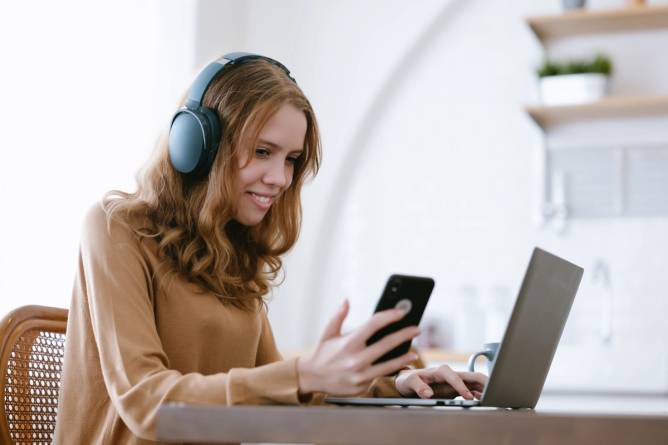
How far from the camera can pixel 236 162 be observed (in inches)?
66.4

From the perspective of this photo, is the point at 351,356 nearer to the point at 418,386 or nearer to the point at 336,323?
the point at 336,323

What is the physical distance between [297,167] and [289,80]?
0.20m

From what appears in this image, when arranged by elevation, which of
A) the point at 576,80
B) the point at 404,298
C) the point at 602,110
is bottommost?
the point at 404,298

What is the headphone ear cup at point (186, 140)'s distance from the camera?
1.62 m

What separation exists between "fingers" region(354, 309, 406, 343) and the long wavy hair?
576 millimetres

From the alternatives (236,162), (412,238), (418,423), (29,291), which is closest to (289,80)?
(236,162)

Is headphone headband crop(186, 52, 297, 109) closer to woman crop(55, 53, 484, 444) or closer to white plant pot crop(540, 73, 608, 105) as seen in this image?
woman crop(55, 53, 484, 444)

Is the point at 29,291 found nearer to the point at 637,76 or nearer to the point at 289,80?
the point at 289,80

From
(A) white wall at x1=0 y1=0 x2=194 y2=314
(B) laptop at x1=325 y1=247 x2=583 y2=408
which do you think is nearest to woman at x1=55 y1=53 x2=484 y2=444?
(B) laptop at x1=325 y1=247 x2=583 y2=408

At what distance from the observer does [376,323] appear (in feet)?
3.63

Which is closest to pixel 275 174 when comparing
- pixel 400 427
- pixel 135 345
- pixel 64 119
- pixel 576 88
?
pixel 135 345

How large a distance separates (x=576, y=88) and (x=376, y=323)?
10.0 feet

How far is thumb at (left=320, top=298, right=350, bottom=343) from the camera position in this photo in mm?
1107

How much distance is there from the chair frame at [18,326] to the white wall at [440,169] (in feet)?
8.34
